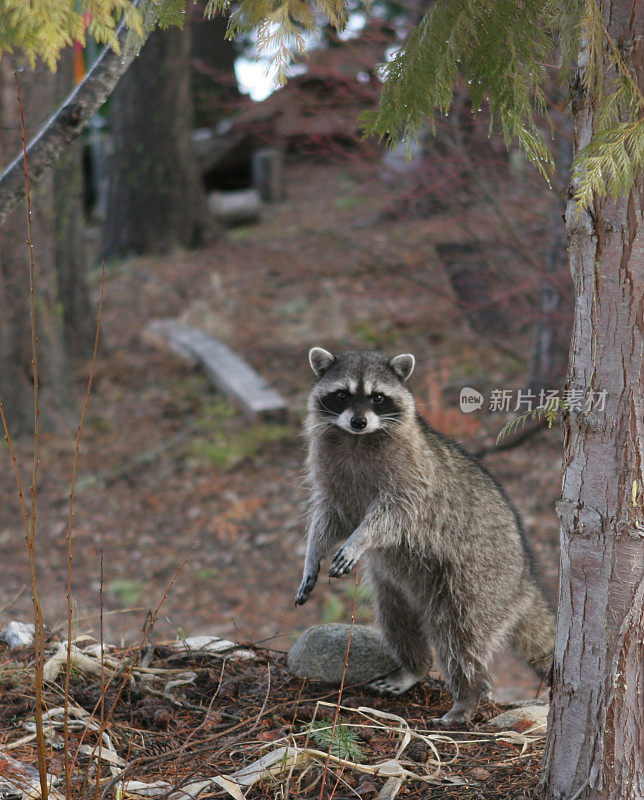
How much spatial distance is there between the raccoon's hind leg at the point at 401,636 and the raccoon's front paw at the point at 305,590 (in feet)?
1.36

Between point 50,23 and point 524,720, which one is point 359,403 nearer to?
point 524,720

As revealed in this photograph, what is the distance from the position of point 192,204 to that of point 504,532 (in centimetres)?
1016

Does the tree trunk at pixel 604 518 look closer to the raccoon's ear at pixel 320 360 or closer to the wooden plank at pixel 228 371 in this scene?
the raccoon's ear at pixel 320 360

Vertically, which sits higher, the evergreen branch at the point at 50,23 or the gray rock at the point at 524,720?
the evergreen branch at the point at 50,23

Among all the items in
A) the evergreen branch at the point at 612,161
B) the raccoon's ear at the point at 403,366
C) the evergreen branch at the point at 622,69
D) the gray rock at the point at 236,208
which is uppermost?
the gray rock at the point at 236,208

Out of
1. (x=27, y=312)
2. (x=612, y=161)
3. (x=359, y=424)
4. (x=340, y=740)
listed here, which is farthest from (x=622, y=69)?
(x=27, y=312)

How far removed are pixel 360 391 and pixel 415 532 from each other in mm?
712

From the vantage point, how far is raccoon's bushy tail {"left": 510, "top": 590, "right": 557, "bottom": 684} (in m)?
4.15

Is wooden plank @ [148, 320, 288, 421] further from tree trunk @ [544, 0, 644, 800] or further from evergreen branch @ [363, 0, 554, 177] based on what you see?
tree trunk @ [544, 0, 644, 800]

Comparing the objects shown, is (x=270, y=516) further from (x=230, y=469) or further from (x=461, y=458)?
(x=461, y=458)

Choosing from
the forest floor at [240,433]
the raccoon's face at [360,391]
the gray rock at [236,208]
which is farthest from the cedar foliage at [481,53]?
the gray rock at [236,208]

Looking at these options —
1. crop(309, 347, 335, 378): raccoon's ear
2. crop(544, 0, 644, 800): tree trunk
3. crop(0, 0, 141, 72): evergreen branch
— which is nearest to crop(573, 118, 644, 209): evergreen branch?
crop(544, 0, 644, 800): tree trunk

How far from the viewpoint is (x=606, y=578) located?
8.67 feet

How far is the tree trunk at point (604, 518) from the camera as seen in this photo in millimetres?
2541
